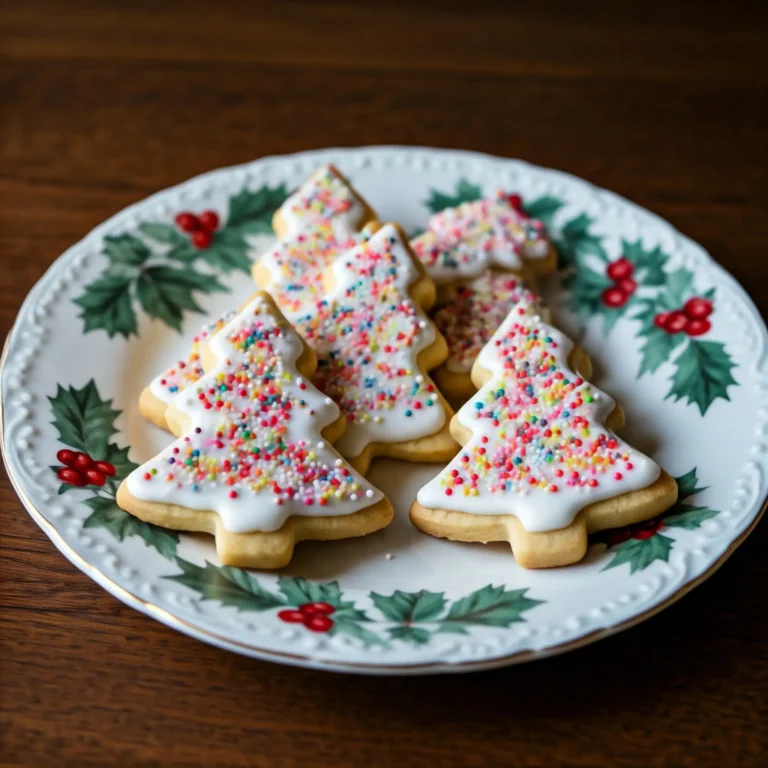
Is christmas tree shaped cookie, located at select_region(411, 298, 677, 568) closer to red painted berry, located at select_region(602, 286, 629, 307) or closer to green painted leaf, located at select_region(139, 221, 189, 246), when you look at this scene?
red painted berry, located at select_region(602, 286, 629, 307)

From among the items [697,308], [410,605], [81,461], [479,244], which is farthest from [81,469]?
[697,308]

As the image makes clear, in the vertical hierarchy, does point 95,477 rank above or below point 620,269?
below

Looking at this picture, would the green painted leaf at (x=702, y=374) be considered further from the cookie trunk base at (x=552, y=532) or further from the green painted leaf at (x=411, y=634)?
the green painted leaf at (x=411, y=634)

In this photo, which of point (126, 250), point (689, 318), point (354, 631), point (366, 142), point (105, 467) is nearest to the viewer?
point (354, 631)

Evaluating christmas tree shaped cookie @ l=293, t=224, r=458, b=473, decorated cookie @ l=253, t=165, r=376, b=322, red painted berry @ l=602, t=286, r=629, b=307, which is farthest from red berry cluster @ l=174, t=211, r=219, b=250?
red painted berry @ l=602, t=286, r=629, b=307

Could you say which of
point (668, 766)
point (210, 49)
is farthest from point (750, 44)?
point (668, 766)

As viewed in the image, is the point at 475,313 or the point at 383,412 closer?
the point at 383,412

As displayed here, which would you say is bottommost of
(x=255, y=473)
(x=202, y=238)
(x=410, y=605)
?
(x=410, y=605)

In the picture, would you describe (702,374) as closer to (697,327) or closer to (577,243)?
(697,327)

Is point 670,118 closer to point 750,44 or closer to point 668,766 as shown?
point 750,44
